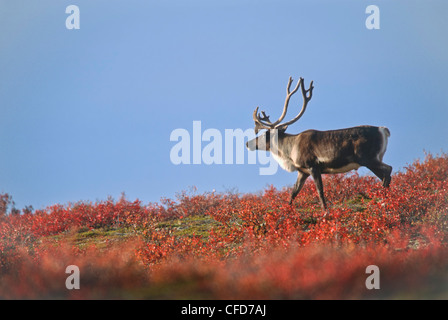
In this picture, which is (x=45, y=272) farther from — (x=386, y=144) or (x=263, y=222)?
(x=386, y=144)

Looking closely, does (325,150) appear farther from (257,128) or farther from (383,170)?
(257,128)

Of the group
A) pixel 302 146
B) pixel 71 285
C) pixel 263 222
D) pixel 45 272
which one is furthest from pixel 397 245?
pixel 45 272

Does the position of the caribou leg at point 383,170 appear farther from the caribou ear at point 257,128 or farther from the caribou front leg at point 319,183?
the caribou ear at point 257,128

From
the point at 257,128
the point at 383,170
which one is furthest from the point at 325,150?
the point at 257,128

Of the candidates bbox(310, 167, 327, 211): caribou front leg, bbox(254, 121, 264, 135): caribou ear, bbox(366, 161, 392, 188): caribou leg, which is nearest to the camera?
bbox(366, 161, 392, 188): caribou leg

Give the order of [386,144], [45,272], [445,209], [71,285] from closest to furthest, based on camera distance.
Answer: [71,285], [45,272], [445,209], [386,144]

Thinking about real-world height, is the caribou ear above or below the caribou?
above

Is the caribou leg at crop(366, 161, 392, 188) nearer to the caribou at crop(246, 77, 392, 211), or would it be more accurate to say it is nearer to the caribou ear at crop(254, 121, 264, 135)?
the caribou at crop(246, 77, 392, 211)

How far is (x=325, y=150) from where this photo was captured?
10.5m

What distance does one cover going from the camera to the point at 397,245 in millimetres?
7672

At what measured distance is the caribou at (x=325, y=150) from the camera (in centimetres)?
1010

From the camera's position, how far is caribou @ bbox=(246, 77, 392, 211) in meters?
10.1

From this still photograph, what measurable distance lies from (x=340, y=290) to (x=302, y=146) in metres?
5.06

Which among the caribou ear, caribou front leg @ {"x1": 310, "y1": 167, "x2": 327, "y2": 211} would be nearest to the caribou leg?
caribou front leg @ {"x1": 310, "y1": 167, "x2": 327, "y2": 211}
